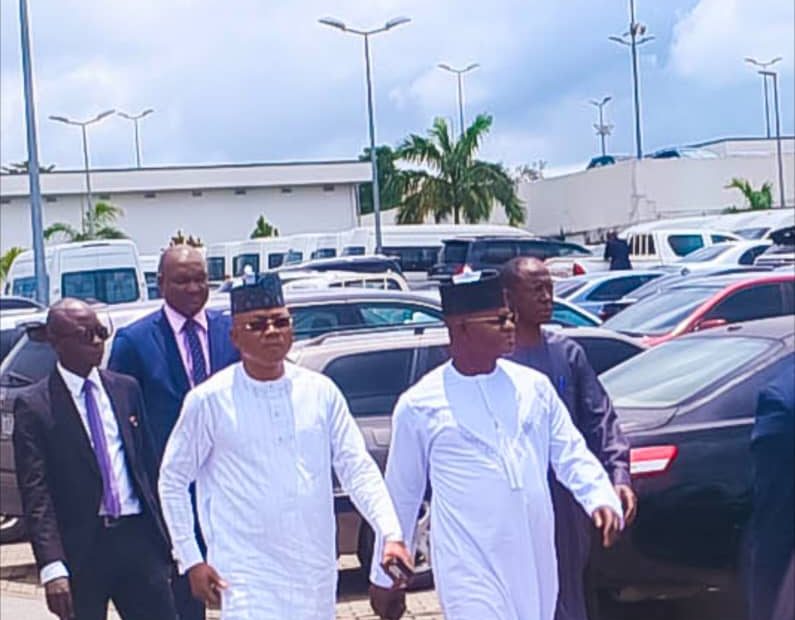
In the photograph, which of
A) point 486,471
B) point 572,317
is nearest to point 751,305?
point 572,317

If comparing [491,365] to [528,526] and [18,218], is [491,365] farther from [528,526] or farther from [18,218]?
[18,218]

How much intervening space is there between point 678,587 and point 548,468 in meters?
2.30

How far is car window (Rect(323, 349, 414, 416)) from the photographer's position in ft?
30.7

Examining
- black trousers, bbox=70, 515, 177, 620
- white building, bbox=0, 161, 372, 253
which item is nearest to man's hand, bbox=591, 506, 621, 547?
black trousers, bbox=70, 515, 177, 620

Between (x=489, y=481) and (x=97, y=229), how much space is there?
5304cm

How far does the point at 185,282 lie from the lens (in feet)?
21.3

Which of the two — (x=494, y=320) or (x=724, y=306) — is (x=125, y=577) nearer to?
(x=494, y=320)

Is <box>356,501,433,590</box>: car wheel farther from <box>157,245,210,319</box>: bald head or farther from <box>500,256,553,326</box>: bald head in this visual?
<box>500,256,553,326</box>: bald head

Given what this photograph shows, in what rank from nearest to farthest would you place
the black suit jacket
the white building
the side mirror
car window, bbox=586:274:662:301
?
the black suit jacket
the side mirror
car window, bbox=586:274:662:301
the white building

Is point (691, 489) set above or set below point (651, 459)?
below

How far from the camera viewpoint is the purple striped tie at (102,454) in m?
5.89

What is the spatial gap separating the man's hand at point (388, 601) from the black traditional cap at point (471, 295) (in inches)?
37.2

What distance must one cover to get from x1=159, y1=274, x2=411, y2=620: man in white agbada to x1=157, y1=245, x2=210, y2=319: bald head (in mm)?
1417

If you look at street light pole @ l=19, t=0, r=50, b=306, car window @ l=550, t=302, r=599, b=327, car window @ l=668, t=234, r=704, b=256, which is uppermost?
street light pole @ l=19, t=0, r=50, b=306
